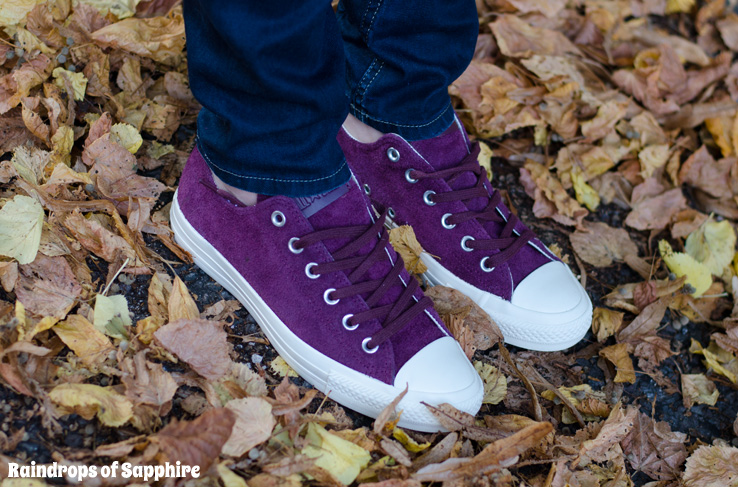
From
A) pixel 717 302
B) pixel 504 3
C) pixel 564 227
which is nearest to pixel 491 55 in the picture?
pixel 504 3

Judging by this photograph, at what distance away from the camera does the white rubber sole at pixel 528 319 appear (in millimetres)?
1593

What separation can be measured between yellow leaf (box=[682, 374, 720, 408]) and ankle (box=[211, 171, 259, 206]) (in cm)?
140

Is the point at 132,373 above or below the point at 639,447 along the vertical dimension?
above

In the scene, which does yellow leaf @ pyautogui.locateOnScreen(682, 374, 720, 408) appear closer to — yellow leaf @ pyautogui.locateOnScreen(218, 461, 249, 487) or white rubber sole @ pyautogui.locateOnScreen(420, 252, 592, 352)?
white rubber sole @ pyautogui.locateOnScreen(420, 252, 592, 352)

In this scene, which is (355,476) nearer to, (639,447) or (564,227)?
(639,447)

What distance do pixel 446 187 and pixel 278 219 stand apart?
493 millimetres

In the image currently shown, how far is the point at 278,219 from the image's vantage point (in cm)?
137

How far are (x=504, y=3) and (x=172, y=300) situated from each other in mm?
1920

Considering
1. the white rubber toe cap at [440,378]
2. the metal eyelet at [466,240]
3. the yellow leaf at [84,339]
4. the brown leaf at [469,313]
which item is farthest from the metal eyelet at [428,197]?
the yellow leaf at [84,339]

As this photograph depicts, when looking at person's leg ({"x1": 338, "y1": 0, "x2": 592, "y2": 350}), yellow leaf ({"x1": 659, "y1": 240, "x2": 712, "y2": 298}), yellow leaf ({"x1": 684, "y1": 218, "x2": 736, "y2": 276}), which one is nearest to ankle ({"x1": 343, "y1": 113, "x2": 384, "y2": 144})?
person's leg ({"x1": 338, "y1": 0, "x2": 592, "y2": 350})

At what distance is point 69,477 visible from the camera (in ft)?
3.64

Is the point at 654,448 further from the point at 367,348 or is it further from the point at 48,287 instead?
the point at 48,287

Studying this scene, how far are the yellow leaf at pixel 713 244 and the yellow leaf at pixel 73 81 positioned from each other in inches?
84.1

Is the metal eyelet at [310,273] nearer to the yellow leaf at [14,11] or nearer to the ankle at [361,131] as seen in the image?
the ankle at [361,131]
